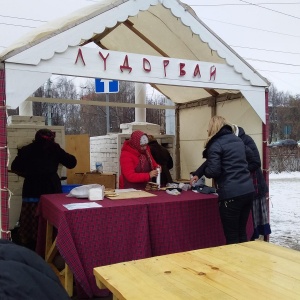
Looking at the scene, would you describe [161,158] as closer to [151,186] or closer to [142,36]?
[151,186]

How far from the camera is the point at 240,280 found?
179 cm

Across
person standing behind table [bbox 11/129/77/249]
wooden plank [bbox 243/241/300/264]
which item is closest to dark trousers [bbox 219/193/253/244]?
wooden plank [bbox 243/241/300/264]

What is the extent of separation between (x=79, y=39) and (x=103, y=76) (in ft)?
1.33

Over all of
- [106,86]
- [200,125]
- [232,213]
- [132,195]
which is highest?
[106,86]

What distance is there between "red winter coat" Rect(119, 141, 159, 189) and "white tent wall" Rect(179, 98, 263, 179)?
4.96 ft

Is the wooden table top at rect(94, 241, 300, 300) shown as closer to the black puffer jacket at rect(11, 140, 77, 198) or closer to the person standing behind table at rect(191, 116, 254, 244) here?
the person standing behind table at rect(191, 116, 254, 244)

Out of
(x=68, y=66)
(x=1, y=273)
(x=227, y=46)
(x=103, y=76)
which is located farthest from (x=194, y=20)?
(x=1, y=273)

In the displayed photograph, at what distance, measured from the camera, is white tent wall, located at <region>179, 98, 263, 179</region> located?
5148mm

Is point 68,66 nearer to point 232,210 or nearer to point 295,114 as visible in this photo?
point 232,210

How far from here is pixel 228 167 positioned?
3.66 m

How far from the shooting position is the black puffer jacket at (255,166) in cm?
412

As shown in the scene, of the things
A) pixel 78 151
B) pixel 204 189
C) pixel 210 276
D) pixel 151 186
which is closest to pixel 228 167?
pixel 204 189

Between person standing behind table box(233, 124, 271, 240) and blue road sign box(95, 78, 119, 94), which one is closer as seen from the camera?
person standing behind table box(233, 124, 271, 240)

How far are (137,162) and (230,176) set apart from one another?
1258mm
